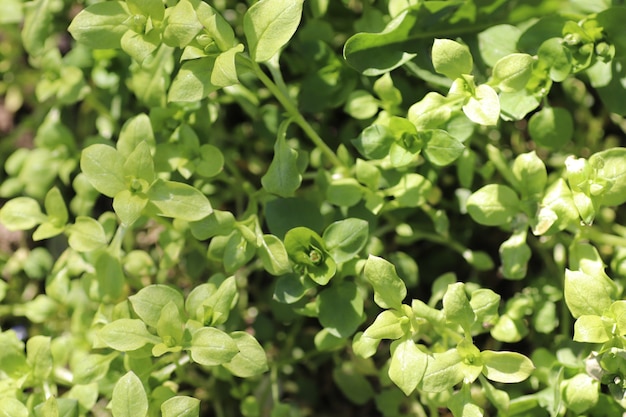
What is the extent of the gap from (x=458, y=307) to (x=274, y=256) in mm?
321

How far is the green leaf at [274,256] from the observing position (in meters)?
1.23

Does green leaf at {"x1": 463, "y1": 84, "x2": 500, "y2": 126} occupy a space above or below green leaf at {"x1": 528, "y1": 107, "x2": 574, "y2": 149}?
above

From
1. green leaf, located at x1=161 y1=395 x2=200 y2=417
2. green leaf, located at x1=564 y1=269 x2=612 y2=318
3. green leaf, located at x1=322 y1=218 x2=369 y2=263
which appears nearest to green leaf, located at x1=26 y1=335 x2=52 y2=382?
green leaf, located at x1=161 y1=395 x2=200 y2=417

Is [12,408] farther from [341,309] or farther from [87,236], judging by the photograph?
[341,309]

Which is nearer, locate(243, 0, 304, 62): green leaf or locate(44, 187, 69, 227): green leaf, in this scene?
locate(243, 0, 304, 62): green leaf

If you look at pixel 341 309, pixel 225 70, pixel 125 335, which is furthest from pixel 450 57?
pixel 125 335

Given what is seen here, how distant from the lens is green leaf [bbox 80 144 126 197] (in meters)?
1.25

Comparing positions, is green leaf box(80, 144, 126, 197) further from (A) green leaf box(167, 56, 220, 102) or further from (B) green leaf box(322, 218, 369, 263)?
(B) green leaf box(322, 218, 369, 263)

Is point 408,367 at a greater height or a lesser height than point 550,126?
lesser

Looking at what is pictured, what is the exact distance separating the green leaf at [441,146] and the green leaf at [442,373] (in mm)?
329

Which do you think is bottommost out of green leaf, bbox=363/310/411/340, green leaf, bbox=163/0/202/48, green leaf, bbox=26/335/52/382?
green leaf, bbox=26/335/52/382

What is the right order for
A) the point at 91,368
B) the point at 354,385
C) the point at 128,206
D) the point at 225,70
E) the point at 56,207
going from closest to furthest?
the point at 225,70 < the point at 128,206 < the point at 91,368 < the point at 56,207 < the point at 354,385

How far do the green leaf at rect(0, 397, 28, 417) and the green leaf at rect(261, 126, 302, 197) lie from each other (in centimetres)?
56

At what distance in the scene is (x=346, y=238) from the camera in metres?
1.26
